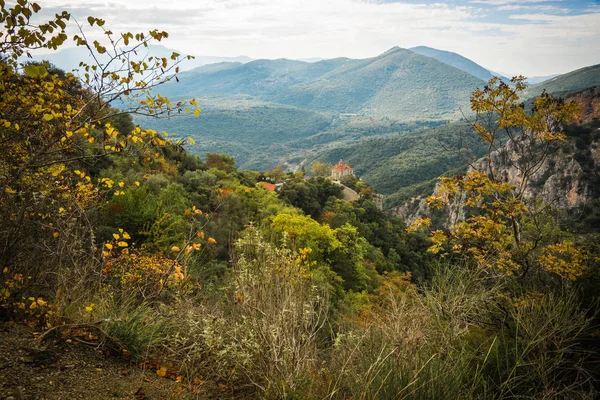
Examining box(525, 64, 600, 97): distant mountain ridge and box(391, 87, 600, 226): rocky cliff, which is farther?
box(525, 64, 600, 97): distant mountain ridge

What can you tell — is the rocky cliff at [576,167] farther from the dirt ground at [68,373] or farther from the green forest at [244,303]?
the dirt ground at [68,373]

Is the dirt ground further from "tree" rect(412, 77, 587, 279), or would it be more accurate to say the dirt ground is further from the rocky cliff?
the rocky cliff

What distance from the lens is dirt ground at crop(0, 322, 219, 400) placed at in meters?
3.07

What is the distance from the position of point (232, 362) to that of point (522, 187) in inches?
276

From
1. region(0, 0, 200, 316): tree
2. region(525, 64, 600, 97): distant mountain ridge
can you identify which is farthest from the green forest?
region(525, 64, 600, 97): distant mountain ridge

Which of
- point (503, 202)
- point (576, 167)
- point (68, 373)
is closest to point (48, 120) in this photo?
point (68, 373)

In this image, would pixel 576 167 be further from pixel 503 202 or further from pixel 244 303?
pixel 244 303

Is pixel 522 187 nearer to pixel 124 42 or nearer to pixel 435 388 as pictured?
pixel 435 388

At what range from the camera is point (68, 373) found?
337cm

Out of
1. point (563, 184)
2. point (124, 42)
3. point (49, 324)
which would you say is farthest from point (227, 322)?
point (563, 184)

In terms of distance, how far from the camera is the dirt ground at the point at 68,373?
121 inches

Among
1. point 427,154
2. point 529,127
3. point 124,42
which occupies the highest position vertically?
point 124,42

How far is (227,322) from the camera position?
445 centimetres

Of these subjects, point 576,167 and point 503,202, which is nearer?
point 503,202
